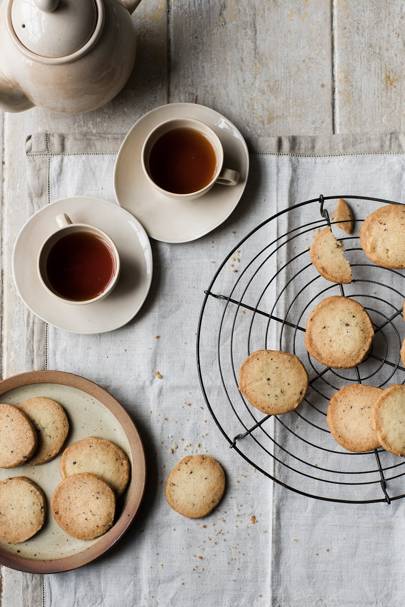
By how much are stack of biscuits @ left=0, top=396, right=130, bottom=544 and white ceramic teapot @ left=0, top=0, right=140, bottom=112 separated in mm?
554

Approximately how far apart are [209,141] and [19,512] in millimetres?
769

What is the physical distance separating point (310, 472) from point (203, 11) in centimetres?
92

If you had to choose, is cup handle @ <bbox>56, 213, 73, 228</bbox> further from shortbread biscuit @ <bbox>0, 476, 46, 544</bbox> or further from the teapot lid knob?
shortbread biscuit @ <bbox>0, 476, 46, 544</bbox>

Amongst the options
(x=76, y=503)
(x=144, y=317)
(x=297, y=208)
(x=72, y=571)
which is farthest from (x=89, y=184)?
(x=72, y=571)

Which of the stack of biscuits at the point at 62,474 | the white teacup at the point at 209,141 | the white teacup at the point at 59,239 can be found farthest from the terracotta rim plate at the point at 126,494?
the white teacup at the point at 209,141

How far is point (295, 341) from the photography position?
1.35 m

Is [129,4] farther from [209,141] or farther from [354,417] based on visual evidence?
[354,417]

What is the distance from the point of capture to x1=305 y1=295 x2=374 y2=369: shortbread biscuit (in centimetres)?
123

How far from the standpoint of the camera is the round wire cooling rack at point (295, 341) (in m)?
1.33

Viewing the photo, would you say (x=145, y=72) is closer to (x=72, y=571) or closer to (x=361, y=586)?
(x=72, y=571)

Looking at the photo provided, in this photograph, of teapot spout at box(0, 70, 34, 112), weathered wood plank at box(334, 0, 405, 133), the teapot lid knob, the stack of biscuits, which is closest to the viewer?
the teapot lid knob

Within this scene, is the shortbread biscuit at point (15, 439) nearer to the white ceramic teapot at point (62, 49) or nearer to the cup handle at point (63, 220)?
the cup handle at point (63, 220)

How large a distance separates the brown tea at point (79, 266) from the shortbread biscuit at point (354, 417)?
475 millimetres

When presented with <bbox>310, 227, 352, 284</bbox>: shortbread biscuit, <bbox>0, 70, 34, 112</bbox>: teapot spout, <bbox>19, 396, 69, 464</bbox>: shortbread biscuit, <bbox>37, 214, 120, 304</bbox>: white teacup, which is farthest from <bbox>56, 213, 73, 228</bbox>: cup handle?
<bbox>310, 227, 352, 284</bbox>: shortbread biscuit
